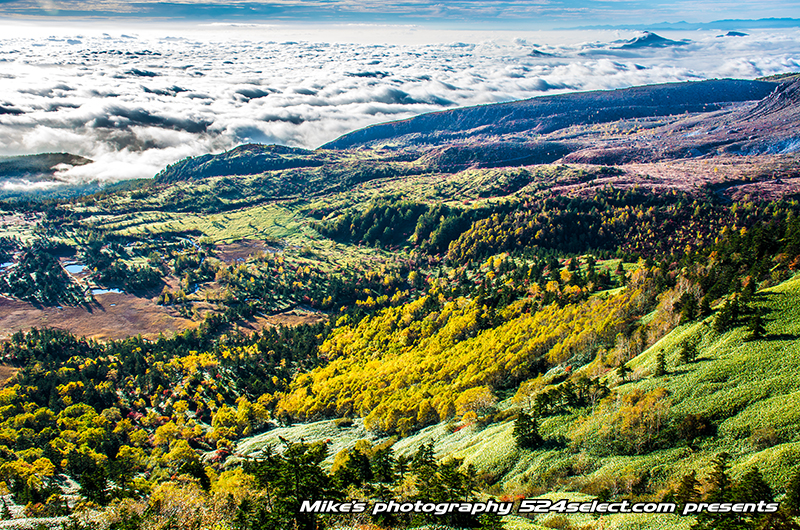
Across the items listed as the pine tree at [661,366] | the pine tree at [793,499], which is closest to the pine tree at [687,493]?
the pine tree at [793,499]

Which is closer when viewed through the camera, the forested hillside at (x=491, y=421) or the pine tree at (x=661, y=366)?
the forested hillside at (x=491, y=421)

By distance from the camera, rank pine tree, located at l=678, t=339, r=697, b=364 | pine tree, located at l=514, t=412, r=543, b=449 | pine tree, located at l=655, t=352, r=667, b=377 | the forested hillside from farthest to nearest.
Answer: pine tree, located at l=655, t=352, r=667, b=377 → pine tree, located at l=678, t=339, r=697, b=364 → pine tree, located at l=514, t=412, r=543, b=449 → the forested hillside

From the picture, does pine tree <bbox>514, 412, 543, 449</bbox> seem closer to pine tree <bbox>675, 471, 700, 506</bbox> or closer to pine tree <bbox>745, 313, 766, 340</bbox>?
pine tree <bbox>675, 471, 700, 506</bbox>

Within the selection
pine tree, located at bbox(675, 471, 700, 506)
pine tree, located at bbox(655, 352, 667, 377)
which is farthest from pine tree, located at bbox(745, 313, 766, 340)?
pine tree, located at bbox(675, 471, 700, 506)

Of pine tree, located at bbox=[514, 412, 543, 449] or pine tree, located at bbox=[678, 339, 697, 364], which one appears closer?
pine tree, located at bbox=[514, 412, 543, 449]

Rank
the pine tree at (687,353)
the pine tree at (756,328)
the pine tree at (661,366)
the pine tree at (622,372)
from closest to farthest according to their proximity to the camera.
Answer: the pine tree at (756,328)
the pine tree at (687,353)
the pine tree at (661,366)
the pine tree at (622,372)

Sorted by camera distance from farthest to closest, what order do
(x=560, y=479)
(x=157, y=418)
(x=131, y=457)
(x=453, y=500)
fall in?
(x=157, y=418), (x=131, y=457), (x=560, y=479), (x=453, y=500)

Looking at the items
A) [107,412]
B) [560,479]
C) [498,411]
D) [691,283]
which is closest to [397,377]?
[498,411]

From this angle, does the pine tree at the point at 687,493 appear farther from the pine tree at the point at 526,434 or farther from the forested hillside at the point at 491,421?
the pine tree at the point at 526,434

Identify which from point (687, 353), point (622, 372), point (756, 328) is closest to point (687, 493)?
point (622, 372)

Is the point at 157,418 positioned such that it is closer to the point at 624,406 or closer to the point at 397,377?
the point at 397,377

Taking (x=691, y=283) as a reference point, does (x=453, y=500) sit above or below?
below
